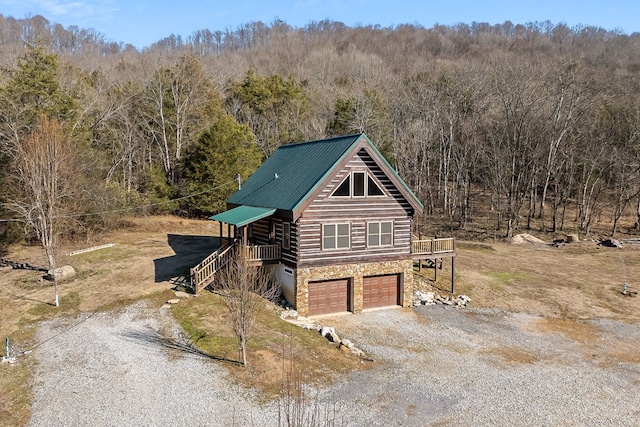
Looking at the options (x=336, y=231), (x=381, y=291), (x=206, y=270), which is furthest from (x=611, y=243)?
(x=206, y=270)

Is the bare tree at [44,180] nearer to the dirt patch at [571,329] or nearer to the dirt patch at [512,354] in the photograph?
the dirt patch at [512,354]

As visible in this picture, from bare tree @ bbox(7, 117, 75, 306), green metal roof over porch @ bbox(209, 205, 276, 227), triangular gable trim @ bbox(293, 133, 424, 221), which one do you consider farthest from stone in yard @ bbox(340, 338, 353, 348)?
bare tree @ bbox(7, 117, 75, 306)

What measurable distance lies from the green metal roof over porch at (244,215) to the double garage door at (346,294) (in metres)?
4.52

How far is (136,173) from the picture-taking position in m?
53.3

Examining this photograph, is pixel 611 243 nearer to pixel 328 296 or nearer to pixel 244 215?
pixel 328 296

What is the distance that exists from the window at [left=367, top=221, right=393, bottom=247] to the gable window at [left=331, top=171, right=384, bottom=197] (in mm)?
1721

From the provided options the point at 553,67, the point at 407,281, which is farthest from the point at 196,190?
the point at 553,67

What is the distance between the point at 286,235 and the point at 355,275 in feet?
14.2

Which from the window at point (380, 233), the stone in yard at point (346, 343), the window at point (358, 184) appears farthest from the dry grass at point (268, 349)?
the window at point (358, 184)

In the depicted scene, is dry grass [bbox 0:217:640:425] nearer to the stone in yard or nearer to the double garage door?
the stone in yard

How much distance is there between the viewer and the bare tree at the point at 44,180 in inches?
1101

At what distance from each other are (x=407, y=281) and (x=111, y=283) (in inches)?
679

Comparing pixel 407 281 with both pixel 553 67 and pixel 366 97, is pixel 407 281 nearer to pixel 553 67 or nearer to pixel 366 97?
pixel 366 97

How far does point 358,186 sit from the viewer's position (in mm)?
25719
